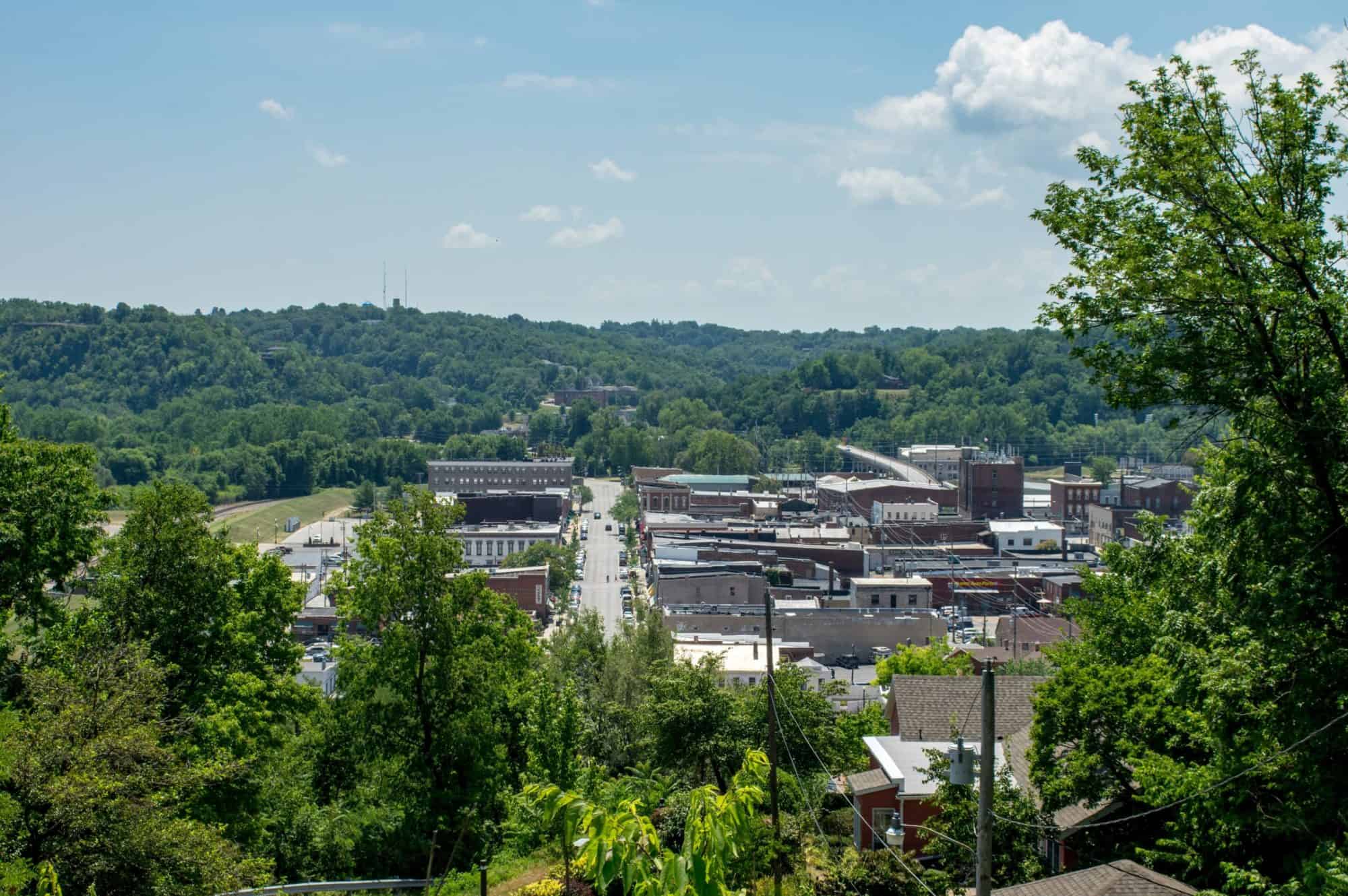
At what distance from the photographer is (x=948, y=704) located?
22047 mm

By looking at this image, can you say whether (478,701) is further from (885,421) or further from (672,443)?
(885,421)

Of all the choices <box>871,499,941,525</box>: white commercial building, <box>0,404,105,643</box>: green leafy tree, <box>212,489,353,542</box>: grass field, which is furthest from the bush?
<box>212,489,353,542</box>: grass field

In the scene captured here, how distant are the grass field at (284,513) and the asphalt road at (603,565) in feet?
88.0

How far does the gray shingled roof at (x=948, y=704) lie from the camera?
21109 mm

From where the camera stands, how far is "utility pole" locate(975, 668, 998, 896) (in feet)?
27.5

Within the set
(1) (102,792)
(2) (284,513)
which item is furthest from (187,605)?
(2) (284,513)

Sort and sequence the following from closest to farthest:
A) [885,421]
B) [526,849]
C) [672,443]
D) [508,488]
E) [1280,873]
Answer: [1280,873]
[526,849]
[508,488]
[672,443]
[885,421]

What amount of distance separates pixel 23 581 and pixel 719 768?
10676 mm

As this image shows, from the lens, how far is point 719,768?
68.4ft

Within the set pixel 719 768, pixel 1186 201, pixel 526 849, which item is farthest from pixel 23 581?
pixel 1186 201

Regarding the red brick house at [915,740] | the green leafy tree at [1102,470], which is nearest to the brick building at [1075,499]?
the green leafy tree at [1102,470]

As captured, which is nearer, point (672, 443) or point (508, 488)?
point (508, 488)

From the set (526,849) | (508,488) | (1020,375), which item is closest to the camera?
(526,849)

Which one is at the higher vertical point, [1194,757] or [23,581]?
[23,581]
